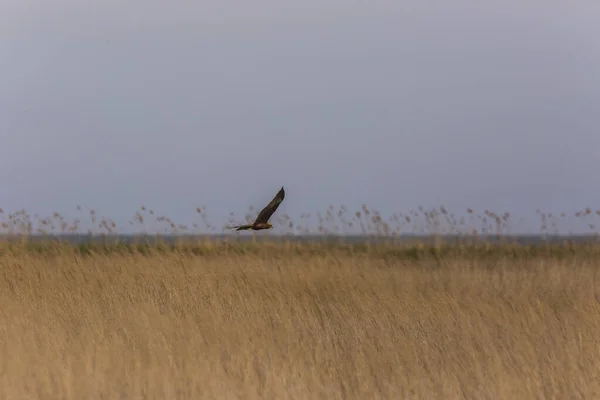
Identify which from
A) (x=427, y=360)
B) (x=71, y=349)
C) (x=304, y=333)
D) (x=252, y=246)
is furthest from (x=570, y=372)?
(x=252, y=246)

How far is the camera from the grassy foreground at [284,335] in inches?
183

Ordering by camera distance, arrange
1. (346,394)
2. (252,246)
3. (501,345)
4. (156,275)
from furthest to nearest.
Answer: (252,246)
(156,275)
(501,345)
(346,394)

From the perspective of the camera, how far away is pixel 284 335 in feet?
18.9

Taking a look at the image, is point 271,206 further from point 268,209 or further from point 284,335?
point 284,335

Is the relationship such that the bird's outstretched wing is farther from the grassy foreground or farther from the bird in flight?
the grassy foreground

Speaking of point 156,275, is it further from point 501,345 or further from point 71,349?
point 501,345

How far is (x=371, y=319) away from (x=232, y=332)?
1229 millimetres

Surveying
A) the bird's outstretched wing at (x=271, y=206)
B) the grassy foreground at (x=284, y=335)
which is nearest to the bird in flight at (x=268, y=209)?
the bird's outstretched wing at (x=271, y=206)

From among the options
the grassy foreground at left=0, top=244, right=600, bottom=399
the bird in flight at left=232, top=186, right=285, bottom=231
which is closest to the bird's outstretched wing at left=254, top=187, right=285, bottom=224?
the bird in flight at left=232, top=186, right=285, bottom=231

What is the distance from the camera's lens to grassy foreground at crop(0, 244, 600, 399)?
464 centimetres

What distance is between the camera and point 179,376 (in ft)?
15.7

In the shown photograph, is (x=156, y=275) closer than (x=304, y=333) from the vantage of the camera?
No

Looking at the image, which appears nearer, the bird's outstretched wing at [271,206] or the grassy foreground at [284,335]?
the grassy foreground at [284,335]

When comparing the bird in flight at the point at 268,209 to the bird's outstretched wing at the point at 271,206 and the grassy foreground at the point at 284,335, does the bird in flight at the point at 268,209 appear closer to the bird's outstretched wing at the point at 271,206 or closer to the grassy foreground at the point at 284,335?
the bird's outstretched wing at the point at 271,206
